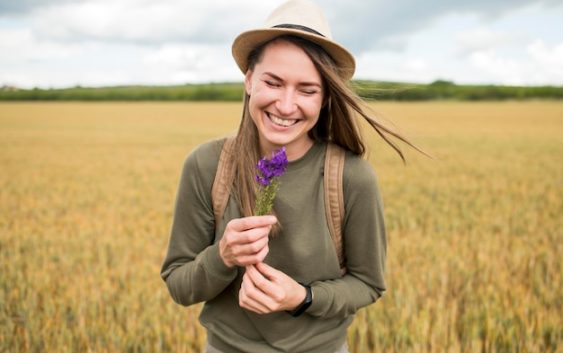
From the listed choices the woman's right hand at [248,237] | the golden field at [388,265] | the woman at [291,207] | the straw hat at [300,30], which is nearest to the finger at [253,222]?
the woman's right hand at [248,237]

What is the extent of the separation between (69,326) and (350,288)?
2439mm

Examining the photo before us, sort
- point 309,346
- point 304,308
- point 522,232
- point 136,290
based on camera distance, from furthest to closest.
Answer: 1. point 522,232
2. point 136,290
3. point 309,346
4. point 304,308

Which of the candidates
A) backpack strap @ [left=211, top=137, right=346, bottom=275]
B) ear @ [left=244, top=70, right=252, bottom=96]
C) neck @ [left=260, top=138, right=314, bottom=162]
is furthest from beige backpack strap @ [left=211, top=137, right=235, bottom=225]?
ear @ [left=244, top=70, right=252, bottom=96]

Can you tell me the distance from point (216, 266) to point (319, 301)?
13.9 inches

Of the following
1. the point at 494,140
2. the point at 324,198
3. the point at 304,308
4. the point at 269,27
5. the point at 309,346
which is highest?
the point at 269,27

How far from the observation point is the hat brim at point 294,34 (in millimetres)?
1774

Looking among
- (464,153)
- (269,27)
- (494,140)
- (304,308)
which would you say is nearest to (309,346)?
(304,308)

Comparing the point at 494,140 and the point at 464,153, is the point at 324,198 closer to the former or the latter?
the point at 464,153

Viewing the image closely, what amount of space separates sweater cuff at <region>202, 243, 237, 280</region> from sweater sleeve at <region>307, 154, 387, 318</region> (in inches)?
11.0

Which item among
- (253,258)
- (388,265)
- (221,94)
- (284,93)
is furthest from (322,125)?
(221,94)

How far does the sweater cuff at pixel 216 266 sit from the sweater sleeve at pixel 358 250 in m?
0.28

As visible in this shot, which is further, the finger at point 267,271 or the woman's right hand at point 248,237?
the finger at point 267,271

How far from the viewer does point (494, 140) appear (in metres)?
21.7

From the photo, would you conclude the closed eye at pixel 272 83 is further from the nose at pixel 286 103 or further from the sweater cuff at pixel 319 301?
the sweater cuff at pixel 319 301
